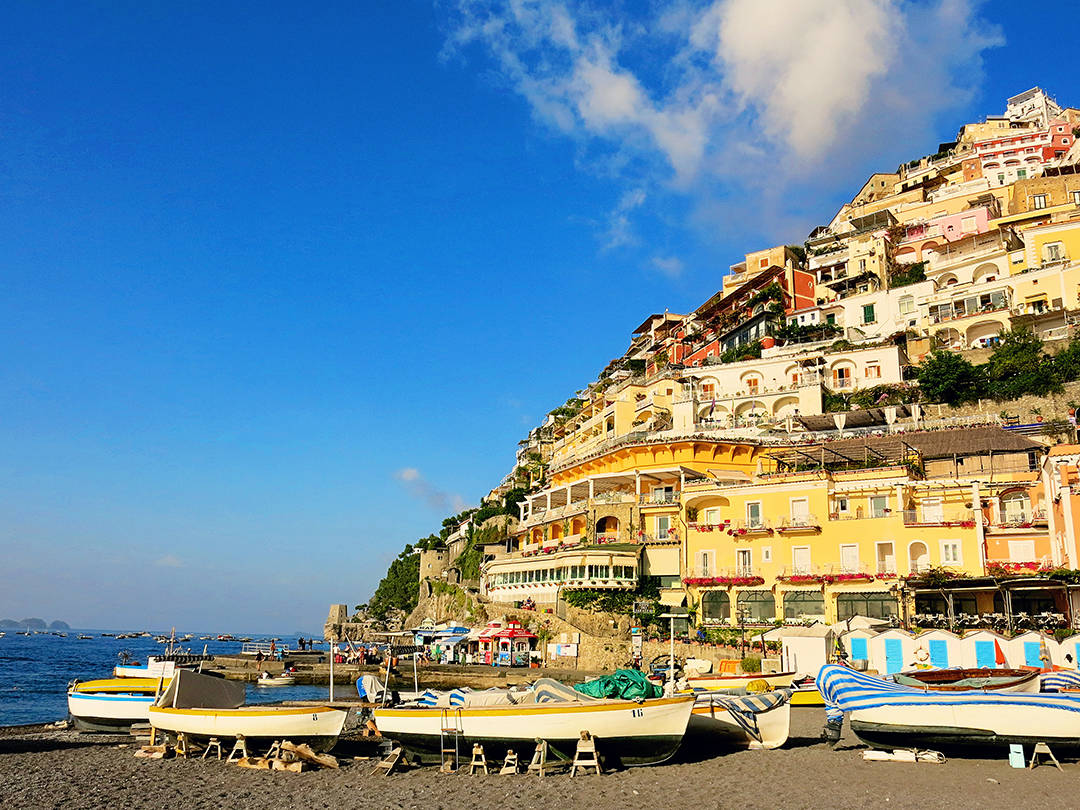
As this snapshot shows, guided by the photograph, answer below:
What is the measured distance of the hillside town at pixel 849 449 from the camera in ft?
115

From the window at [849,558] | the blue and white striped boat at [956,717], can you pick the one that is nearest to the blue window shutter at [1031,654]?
the window at [849,558]

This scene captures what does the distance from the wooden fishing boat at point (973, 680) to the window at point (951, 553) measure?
14.6 meters

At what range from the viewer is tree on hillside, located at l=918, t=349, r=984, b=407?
47500mm

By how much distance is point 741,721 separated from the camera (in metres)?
20.3

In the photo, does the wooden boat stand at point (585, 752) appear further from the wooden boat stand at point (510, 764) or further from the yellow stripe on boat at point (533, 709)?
the wooden boat stand at point (510, 764)

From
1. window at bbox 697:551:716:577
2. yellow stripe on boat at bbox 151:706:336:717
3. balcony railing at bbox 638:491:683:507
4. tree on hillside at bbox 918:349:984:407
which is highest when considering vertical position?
tree on hillside at bbox 918:349:984:407

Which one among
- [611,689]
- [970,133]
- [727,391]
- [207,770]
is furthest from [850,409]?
[970,133]

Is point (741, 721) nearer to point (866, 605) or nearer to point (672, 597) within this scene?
point (866, 605)

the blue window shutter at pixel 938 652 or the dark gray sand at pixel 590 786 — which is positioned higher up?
the blue window shutter at pixel 938 652

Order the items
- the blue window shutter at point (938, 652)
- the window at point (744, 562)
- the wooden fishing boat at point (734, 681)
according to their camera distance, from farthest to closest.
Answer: the window at point (744, 562)
the blue window shutter at point (938, 652)
the wooden fishing boat at point (734, 681)

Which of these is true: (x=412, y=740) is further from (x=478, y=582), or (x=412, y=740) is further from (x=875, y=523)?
(x=478, y=582)

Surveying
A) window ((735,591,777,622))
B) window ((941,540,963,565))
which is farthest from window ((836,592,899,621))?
window ((735,591,777,622))

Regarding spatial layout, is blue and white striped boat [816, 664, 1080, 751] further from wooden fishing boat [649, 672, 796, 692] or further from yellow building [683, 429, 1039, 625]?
yellow building [683, 429, 1039, 625]

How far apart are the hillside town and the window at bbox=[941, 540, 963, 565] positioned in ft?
0.19
